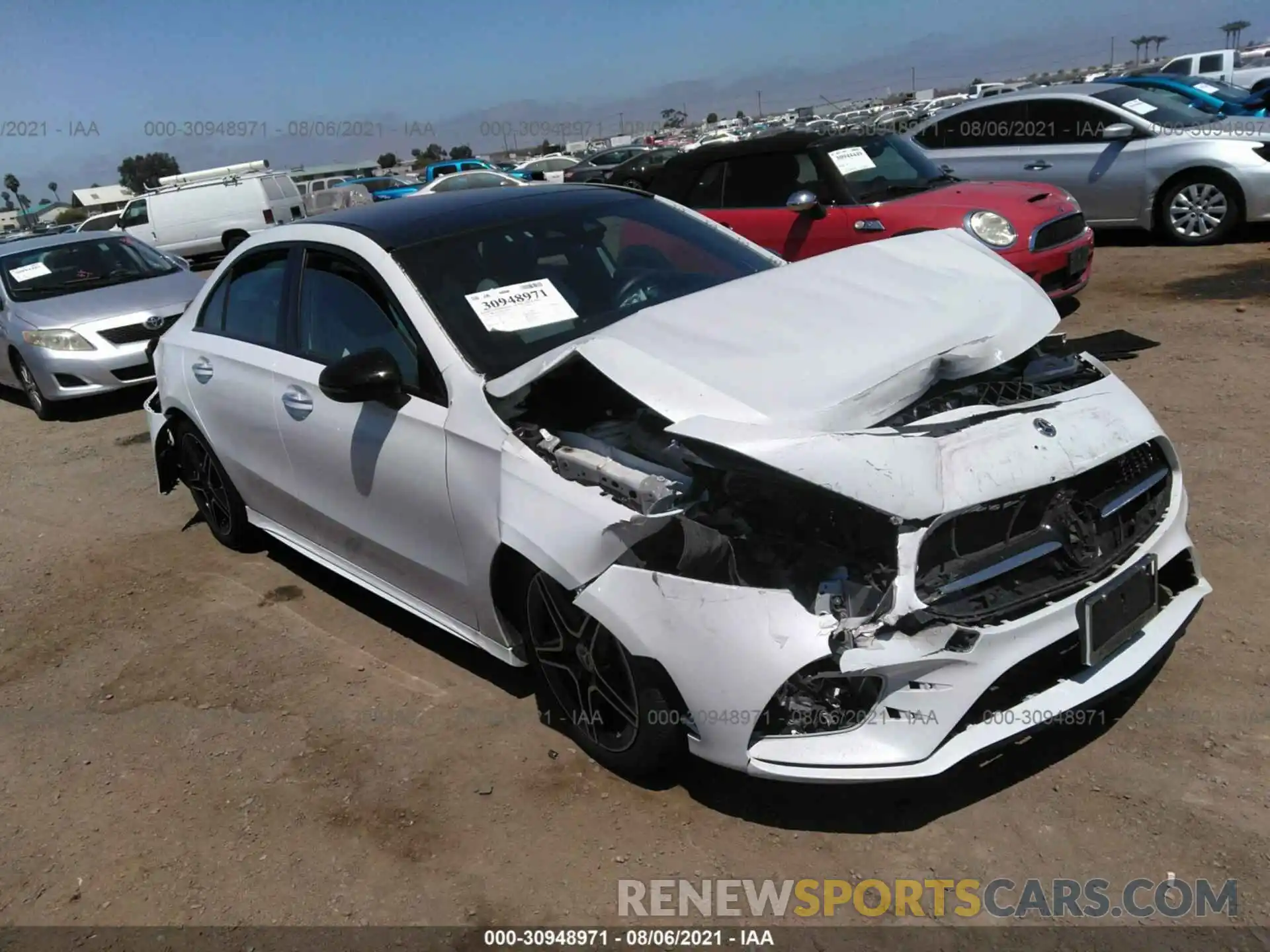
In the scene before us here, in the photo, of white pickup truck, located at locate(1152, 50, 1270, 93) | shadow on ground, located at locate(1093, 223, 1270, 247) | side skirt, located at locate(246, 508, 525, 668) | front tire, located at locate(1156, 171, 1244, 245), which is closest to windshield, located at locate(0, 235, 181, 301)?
side skirt, located at locate(246, 508, 525, 668)

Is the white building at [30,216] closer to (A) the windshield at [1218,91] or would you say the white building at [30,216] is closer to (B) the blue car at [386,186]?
(B) the blue car at [386,186]

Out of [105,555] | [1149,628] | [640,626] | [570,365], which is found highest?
[570,365]

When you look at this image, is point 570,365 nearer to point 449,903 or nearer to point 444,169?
point 449,903


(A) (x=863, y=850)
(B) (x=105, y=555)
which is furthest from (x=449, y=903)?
(B) (x=105, y=555)

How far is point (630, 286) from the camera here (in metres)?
3.77

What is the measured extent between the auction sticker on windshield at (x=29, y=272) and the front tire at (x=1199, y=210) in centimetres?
1107

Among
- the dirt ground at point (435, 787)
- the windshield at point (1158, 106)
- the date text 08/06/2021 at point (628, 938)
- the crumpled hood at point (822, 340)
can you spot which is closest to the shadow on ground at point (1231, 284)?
the windshield at point (1158, 106)

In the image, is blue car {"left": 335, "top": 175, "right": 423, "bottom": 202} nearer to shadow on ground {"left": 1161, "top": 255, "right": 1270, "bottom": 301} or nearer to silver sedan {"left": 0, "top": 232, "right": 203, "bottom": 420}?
silver sedan {"left": 0, "top": 232, "right": 203, "bottom": 420}

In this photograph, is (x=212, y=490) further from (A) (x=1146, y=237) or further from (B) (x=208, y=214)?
(B) (x=208, y=214)

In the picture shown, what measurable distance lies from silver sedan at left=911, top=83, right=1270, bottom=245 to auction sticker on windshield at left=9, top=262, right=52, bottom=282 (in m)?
9.37

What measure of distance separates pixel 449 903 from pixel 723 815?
0.82 meters

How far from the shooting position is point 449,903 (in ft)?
8.89

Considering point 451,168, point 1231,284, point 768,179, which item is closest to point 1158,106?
point 1231,284

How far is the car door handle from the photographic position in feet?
12.7
